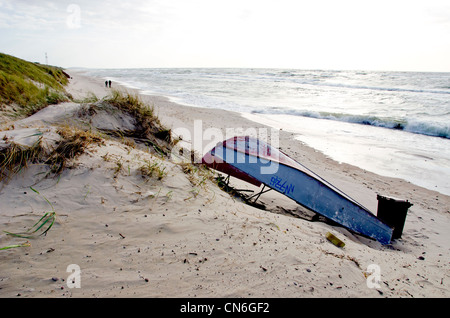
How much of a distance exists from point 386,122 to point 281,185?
36.1ft

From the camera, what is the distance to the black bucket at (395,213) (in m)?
3.90

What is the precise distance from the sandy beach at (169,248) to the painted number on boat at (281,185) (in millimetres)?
758

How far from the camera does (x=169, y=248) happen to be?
2.25m

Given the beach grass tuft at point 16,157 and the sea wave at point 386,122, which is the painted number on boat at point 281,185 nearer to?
the beach grass tuft at point 16,157

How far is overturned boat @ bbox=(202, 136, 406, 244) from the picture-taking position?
4.03m

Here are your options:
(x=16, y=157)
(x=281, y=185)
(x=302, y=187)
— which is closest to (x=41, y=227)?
(x=16, y=157)

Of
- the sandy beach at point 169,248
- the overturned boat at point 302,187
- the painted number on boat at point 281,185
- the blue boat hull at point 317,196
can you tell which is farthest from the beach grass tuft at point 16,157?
the painted number on boat at point 281,185

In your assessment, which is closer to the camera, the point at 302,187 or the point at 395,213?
the point at 395,213

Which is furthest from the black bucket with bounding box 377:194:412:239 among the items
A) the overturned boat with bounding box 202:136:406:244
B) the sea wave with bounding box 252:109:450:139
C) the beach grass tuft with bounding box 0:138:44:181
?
the sea wave with bounding box 252:109:450:139

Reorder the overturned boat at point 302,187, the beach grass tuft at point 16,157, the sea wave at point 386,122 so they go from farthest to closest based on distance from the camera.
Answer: the sea wave at point 386,122 → the overturned boat at point 302,187 → the beach grass tuft at point 16,157

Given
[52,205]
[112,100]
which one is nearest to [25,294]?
[52,205]

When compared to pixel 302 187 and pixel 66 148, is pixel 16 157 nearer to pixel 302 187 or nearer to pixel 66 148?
pixel 66 148

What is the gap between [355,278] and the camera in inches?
87.6
